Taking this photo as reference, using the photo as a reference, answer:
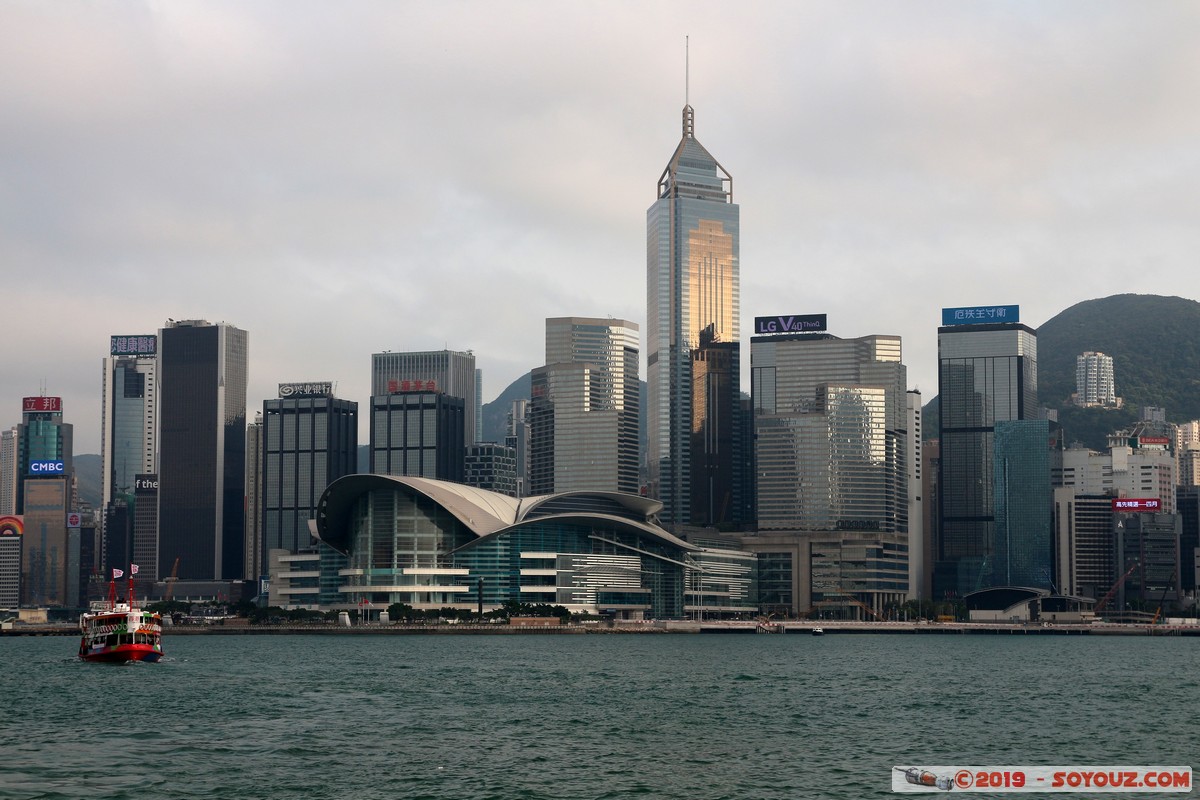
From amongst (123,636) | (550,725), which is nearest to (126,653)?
(123,636)

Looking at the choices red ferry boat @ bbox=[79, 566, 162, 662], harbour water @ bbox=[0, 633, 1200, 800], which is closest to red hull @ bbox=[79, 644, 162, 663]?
red ferry boat @ bbox=[79, 566, 162, 662]

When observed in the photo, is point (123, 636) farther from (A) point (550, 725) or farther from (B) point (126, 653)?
(A) point (550, 725)

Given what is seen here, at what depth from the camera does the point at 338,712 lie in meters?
76.2

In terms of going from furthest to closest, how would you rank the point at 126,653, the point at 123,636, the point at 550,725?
the point at 126,653
the point at 123,636
the point at 550,725

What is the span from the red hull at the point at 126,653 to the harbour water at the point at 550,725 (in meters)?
1.34

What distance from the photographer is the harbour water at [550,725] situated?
5328cm

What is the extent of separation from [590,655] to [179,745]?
78.6 metres

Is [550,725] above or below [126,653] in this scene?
above

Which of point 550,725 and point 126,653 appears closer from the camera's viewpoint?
point 550,725

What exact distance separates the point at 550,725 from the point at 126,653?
58227 millimetres

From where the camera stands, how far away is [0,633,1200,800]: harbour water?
175ft

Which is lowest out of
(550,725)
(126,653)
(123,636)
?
(126,653)

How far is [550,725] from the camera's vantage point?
70625mm

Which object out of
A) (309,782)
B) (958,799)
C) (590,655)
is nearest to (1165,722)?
(958,799)
